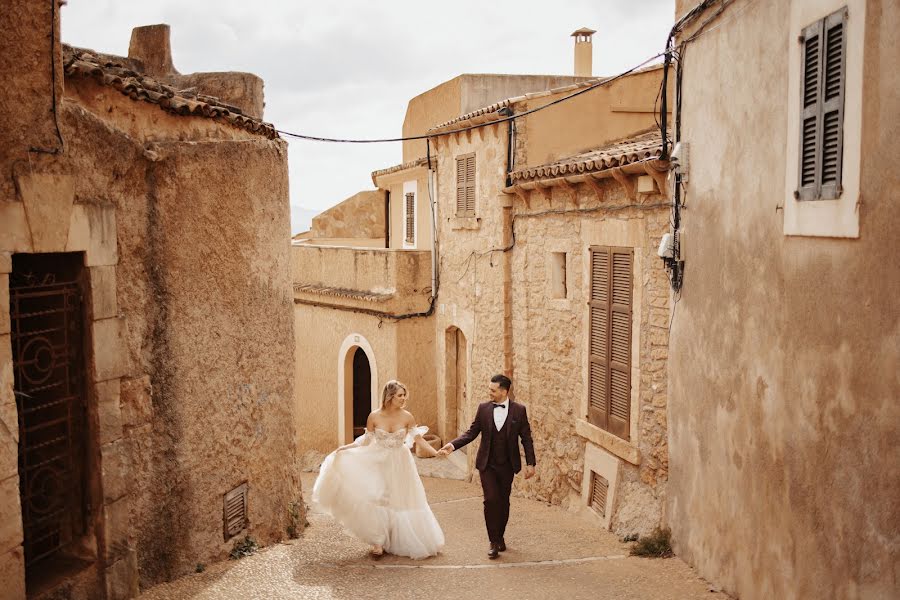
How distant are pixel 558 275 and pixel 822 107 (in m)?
7.11

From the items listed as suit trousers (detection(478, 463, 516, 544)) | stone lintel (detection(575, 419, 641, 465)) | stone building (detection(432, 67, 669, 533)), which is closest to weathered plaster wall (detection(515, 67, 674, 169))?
stone building (detection(432, 67, 669, 533))

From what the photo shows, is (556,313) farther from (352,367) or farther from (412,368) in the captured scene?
(352,367)

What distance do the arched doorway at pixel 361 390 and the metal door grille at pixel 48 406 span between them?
13.7 metres

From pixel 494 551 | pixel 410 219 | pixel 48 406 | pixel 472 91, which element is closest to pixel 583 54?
pixel 472 91

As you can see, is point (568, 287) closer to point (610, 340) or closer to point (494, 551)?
point (610, 340)

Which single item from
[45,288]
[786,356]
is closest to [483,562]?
[786,356]

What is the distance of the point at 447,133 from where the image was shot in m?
14.9

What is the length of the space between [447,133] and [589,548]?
8264mm

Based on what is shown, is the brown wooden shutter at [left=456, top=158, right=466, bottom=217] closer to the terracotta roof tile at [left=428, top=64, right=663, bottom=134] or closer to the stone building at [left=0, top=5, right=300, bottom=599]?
the terracotta roof tile at [left=428, top=64, right=663, bottom=134]

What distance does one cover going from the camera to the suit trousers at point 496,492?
25.8 feet

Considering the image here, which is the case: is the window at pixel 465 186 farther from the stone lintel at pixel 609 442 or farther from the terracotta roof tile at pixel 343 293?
the stone lintel at pixel 609 442

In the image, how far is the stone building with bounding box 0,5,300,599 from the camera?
203 inches

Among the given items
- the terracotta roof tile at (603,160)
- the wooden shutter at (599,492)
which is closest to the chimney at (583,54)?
the terracotta roof tile at (603,160)

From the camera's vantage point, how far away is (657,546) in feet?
→ 26.3
